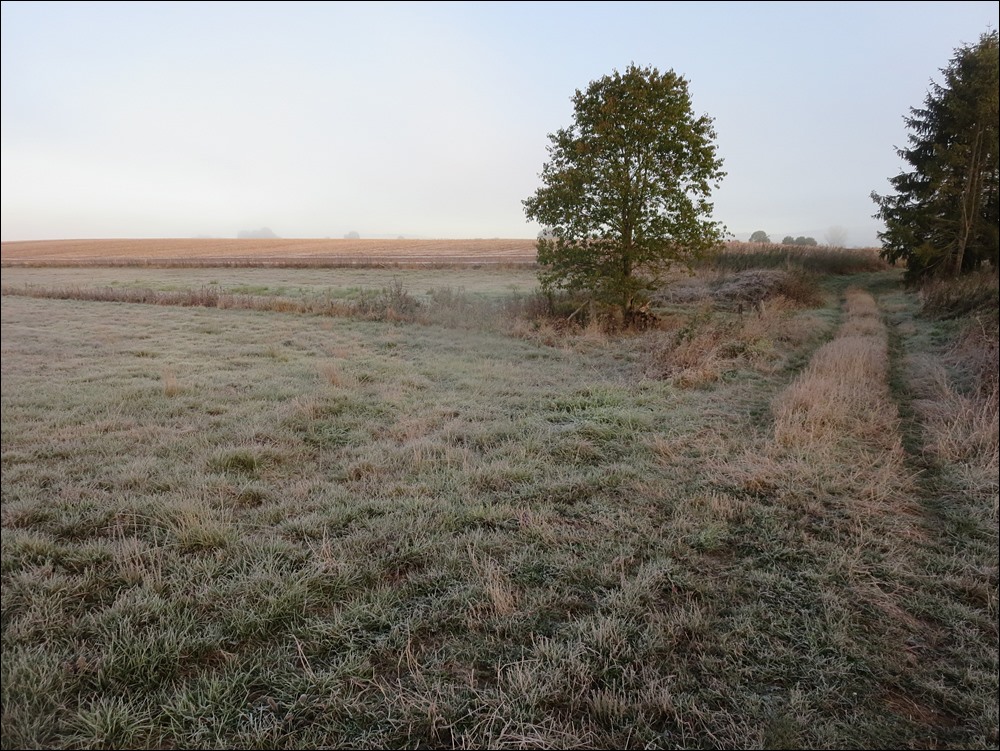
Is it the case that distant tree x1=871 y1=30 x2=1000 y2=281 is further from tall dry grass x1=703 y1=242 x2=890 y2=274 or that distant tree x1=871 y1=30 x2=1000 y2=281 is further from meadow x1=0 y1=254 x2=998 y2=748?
meadow x1=0 y1=254 x2=998 y2=748

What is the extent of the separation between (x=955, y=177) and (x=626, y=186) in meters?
17.2

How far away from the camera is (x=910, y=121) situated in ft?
80.1

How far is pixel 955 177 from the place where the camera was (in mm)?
20797

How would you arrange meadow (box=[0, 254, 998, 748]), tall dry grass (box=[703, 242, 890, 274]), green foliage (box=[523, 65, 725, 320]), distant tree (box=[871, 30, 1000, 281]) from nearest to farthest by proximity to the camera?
meadow (box=[0, 254, 998, 748])
green foliage (box=[523, 65, 725, 320])
distant tree (box=[871, 30, 1000, 281])
tall dry grass (box=[703, 242, 890, 274])

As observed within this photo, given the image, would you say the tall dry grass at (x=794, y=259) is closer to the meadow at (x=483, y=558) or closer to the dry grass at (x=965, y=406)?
the dry grass at (x=965, y=406)

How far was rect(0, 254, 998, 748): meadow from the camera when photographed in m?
2.37

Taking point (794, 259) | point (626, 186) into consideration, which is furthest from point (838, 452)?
point (794, 259)

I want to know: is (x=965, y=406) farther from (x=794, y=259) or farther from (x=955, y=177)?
(x=794, y=259)

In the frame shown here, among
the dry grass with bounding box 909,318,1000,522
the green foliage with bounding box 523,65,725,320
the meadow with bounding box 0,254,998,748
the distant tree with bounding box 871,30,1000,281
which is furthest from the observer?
the distant tree with bounding box 871,30,1000,281

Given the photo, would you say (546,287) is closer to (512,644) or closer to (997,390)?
(997,390)

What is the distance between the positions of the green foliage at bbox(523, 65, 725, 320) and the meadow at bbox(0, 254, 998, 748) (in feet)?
21.6

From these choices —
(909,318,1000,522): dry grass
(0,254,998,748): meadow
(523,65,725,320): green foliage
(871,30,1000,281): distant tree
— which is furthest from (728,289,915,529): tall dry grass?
(871,30,1000,281): distant tree

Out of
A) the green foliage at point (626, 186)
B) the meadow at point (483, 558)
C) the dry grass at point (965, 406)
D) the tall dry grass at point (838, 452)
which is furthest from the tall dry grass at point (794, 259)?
the meadow at point (483, 558)

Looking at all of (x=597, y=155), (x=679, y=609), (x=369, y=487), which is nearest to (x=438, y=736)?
(x=679, y=609)
